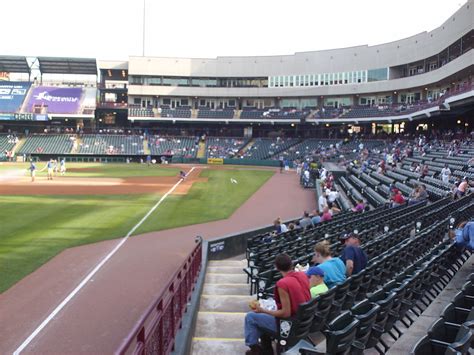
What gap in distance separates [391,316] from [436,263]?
2.83 meters

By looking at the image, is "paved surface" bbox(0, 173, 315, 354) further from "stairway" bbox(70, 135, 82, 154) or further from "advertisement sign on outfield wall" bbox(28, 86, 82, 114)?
"advertisement sign on outfield wall" bbox(28, 86, 82, 114)

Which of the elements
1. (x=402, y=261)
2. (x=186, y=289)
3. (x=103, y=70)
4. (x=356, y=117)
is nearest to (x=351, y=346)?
(x=186, y=289)

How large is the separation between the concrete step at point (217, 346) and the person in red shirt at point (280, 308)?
569 millimetres

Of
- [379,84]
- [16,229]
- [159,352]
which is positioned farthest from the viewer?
[379,84]

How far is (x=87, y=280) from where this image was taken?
42.3 ft

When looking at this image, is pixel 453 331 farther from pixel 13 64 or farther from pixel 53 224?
pixel 13 64

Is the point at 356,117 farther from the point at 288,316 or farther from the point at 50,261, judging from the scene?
the point at 288,316

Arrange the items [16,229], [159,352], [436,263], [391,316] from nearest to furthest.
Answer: [159,352] < [391,316] < [436,263] < [16,229]

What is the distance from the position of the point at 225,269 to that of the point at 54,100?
7194cm

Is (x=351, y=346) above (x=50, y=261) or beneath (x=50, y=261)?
above

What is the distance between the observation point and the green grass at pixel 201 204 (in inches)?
902

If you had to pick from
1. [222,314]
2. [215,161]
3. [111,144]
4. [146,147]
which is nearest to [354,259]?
[222,314]

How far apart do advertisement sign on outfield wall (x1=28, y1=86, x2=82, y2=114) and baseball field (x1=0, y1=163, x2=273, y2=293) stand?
110 ft

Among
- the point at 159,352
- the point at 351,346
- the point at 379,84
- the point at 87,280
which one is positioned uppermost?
the point at 379,84
